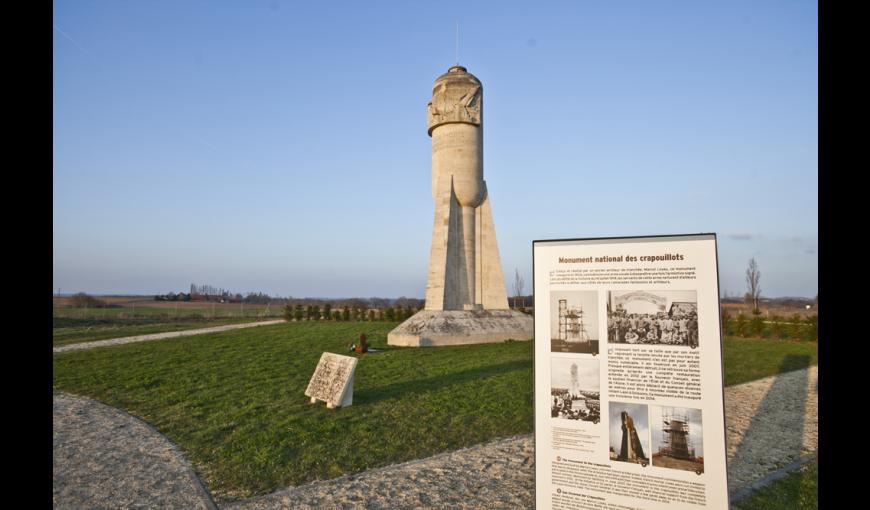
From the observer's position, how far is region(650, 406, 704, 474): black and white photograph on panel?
3.77 meters

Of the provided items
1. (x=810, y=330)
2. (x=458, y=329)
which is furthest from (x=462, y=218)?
(x=810, y=330)

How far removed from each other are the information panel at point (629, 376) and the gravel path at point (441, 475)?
1650mm

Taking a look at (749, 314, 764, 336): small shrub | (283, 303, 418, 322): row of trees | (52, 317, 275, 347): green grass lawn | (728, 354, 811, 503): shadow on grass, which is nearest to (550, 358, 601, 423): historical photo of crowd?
(728, 354, 811, 503): shadow on grass

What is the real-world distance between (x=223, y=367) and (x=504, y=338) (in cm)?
1236

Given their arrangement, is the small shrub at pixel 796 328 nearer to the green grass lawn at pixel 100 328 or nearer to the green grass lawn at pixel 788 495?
the green grass lawn at pixel 788 495

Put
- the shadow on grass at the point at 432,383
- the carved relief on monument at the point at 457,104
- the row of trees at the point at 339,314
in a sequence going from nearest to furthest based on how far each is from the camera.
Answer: the shadow on grass at the point at 432,383, the carved relief on monument at the point at 457,104, the row of trees at the point at 339,314

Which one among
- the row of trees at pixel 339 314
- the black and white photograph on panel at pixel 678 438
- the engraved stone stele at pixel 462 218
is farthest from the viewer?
the row of trees at pixel 339 314

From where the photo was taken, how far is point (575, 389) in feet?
13.9

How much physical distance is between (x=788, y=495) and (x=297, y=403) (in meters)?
8.25

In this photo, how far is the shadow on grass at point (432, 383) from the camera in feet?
34.8

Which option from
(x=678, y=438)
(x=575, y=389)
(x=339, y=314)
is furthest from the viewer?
(x=339, y=314)

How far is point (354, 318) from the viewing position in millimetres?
38719

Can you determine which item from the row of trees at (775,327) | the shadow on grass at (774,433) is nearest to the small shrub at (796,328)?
the row of trees at (775,327)

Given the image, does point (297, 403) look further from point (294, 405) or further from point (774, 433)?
point (774, 433)
